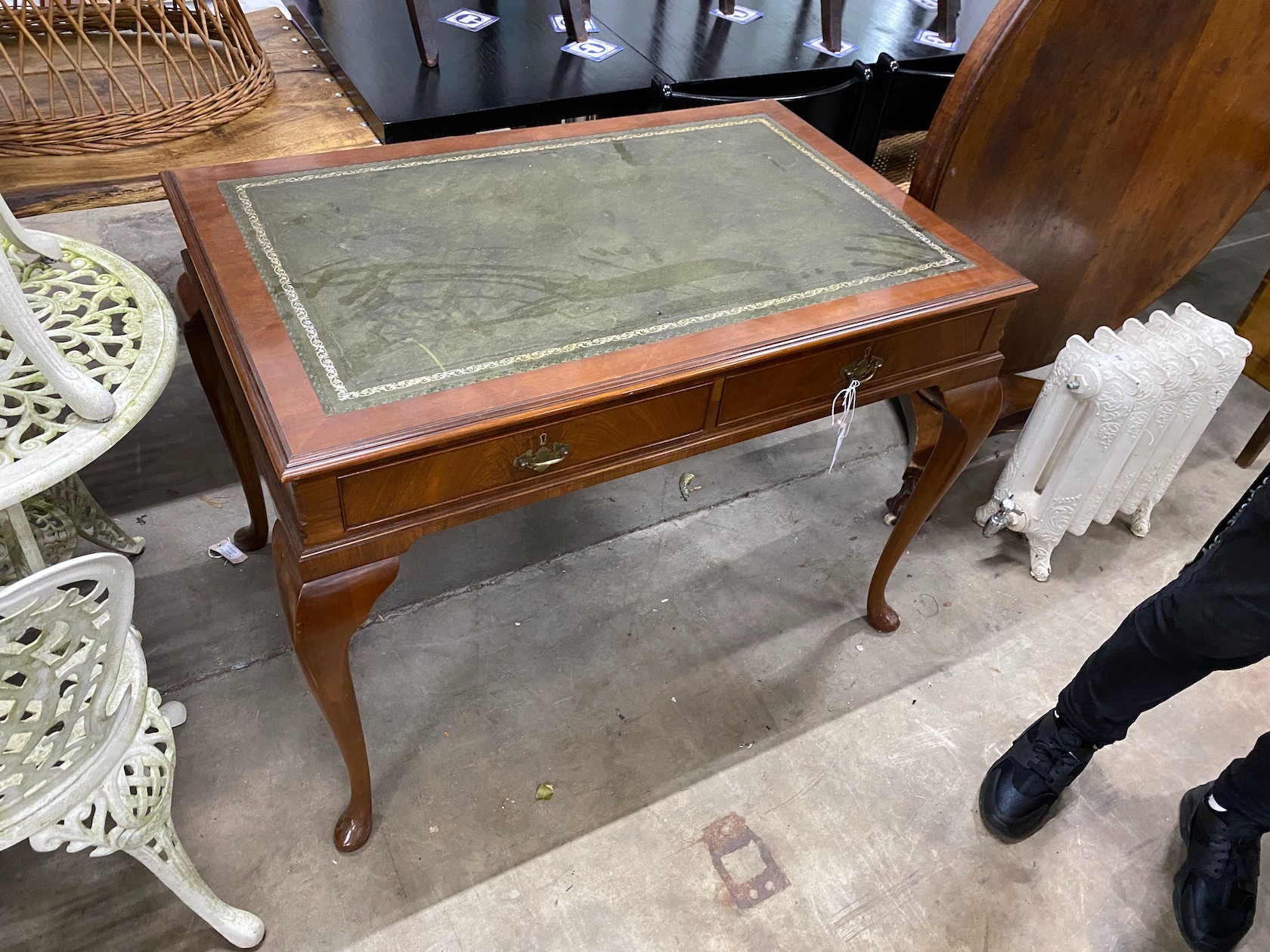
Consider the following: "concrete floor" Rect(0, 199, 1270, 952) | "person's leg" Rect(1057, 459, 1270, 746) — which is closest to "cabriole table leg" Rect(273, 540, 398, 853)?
"concrete floor" Rect(0, 199, 1270, 952)

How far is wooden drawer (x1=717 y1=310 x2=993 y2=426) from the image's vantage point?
1.13m

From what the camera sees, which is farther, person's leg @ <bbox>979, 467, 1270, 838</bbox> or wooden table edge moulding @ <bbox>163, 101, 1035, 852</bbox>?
person's leg @ <bbox>979, 467, 1270, 838</bbox>

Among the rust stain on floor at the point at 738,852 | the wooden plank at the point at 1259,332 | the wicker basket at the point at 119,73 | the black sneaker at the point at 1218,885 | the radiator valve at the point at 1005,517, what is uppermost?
the wicker basket at the point at 119,73

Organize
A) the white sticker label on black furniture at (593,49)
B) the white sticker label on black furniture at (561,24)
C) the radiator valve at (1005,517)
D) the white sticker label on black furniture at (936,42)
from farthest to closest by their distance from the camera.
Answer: the white sticker label on black furniture at (936,42), the white sticker label on black furniture at (561,24), the white sticker label on black furniture at (593,49), the radiator valve at (1005,517)

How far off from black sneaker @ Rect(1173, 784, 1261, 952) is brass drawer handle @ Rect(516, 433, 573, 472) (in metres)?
1.23

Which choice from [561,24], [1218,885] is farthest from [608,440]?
[561,24]

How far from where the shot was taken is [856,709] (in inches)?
64.2

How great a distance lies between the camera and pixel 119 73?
1656mm

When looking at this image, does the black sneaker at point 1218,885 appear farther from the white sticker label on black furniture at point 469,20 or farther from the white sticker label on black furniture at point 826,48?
the white sticker label on black furniture at point 469,20

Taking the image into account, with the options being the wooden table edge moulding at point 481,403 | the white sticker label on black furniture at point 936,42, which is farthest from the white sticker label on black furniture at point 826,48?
the wooden table edge moulding at point 481,403

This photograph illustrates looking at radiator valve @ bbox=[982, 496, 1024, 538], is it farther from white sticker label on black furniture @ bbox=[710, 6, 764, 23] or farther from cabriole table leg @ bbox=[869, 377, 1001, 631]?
white sticker label on black furniture @ bbox=[710, 6, 764, 23]

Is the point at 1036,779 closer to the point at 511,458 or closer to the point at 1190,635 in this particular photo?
the point at 1190,635

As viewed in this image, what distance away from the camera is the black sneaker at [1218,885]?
4.45 ft

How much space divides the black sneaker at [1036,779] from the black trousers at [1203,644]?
0.11ft
